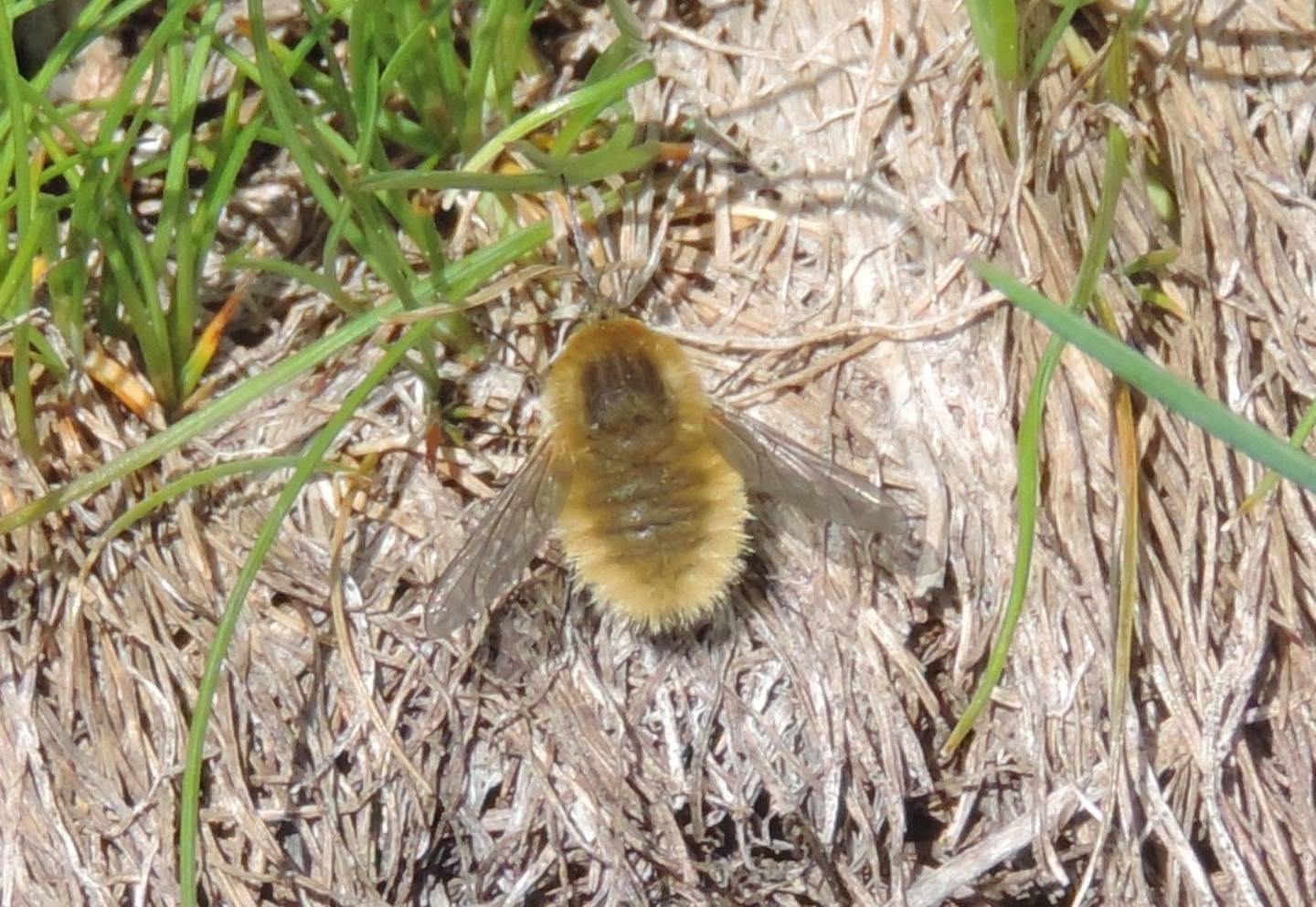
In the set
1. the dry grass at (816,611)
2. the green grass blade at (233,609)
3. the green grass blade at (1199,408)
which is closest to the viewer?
the green grass blade at (1199,408)

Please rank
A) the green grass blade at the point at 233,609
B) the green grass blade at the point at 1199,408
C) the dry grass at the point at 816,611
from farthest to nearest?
1. the dry grass at the point at 816,611
2. the green grass blade at the point at 233,609
3. the green grass blade at the point at 1199,408

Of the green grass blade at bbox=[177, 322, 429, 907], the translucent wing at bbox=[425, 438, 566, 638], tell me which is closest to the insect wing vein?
the translucent wing at bbox=[425, 438, 566, 638]

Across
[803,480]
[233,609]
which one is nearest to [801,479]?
[803,480]

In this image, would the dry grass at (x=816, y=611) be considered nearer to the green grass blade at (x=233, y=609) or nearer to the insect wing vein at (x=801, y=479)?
the insect wing vein at (x=801, y=479)

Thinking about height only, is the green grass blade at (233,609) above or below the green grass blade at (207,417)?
below

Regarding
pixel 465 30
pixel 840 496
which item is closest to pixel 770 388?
pixel 840 496

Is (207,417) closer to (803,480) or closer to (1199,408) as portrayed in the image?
(803,480)

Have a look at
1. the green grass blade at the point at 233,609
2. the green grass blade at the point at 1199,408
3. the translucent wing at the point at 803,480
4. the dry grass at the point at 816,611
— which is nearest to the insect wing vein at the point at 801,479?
the translucent wing at the point at 803,480
